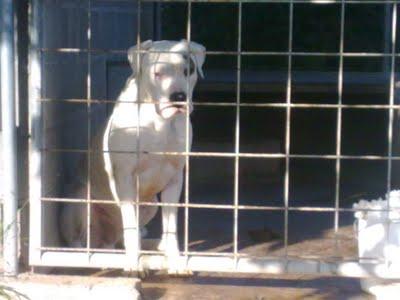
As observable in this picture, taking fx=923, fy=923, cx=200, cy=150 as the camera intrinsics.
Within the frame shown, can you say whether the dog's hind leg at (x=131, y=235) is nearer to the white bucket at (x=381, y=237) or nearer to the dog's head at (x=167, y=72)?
the dog's head at (x=167, y=72)

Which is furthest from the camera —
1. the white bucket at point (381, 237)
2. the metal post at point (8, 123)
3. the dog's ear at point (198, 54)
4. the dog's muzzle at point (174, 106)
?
the dog's ear at point (198, 54)

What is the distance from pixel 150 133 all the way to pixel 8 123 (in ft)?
3.21

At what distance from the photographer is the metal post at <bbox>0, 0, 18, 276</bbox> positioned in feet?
15.1

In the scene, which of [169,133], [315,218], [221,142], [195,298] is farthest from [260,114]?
[195,298]

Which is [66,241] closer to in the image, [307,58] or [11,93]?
[11,93]

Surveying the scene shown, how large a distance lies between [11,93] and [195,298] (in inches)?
56.6

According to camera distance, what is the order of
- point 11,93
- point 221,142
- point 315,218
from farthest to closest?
1. point 221,142
2. point 315,218
3. point 11,93

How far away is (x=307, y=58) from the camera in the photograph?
9.66 meters

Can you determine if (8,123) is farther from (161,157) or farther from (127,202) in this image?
(161,157)

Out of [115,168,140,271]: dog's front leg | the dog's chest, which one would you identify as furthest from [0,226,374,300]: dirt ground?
the dog's chest

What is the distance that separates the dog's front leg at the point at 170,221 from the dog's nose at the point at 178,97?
563 mm

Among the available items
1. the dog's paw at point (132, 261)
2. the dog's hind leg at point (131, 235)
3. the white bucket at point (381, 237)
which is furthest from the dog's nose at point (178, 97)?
the white bucket at point (381, 237)

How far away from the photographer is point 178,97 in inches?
209

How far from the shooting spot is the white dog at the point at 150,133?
17.3 feet
